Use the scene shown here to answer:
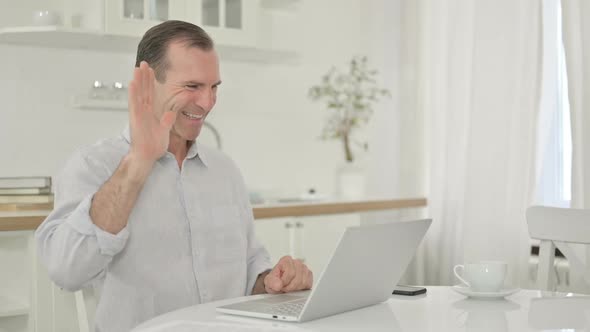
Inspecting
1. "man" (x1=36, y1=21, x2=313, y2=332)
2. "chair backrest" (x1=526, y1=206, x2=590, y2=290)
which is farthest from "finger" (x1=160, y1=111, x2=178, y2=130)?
"chair backrest" (x1=526, y1=206, x2=590, y2=290)

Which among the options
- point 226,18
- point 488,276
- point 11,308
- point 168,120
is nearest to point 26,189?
point 11,308

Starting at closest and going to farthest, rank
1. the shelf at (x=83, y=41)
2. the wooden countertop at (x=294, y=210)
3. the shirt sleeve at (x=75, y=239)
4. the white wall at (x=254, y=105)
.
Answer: the shirt sleeve at (x=75, y=239) < the wooden countertop at (x=294, y=210) < the shelf at (x=83, y=41) < the white wall at (x=254, y=105)

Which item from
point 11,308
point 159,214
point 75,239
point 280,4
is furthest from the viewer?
point 280,4

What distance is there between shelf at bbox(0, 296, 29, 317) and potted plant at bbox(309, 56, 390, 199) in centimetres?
199

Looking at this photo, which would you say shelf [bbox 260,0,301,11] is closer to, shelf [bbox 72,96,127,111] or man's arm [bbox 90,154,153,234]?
shelf [bbox 72,96,127,111]

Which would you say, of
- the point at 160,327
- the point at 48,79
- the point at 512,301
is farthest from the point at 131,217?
the point at 48,79

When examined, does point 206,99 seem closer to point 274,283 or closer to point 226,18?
point 274,283

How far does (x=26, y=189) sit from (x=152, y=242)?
134cm

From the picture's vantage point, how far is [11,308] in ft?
8.86

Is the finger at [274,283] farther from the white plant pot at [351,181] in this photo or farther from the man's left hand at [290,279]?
the white plant pot at [351,181]

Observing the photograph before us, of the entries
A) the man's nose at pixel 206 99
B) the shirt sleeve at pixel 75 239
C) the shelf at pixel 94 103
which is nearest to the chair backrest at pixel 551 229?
the man's nose at pixel 206 99

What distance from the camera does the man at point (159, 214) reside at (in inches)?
66.9

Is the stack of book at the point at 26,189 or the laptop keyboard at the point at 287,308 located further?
the stack of book at the point at 26,189

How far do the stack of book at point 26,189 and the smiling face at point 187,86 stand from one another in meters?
1.24
